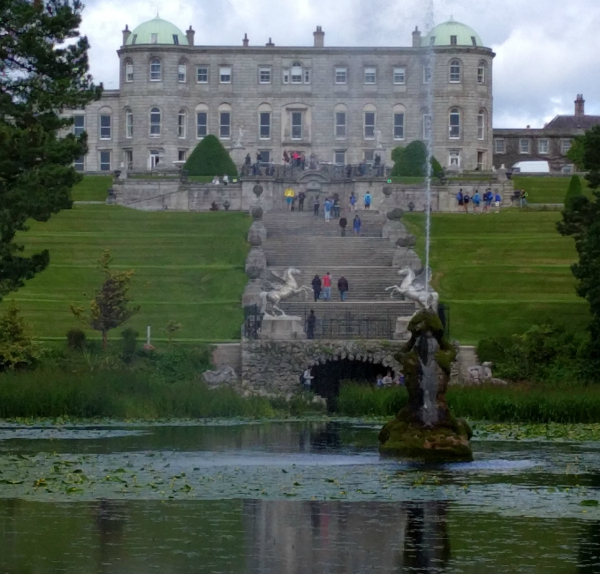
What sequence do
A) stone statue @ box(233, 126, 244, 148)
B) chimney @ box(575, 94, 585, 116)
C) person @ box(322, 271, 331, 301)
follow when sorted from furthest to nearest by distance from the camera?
chimney @ box(575, 94, 585, 116) < stone statue @ box(233, 126, 244, 148) < person @ box(322, 271, 331, 301)

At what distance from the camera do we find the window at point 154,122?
390 feet

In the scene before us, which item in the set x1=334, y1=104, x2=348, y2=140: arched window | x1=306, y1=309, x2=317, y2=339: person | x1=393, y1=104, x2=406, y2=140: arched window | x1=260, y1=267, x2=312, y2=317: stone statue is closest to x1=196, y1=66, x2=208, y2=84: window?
x1=334, y1=104, x2=348, y2=140: arched window

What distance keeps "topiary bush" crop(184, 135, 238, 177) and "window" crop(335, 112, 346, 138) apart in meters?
18.8

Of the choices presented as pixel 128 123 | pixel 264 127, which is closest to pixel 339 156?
pixel 264 127

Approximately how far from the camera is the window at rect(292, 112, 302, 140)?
393 feet

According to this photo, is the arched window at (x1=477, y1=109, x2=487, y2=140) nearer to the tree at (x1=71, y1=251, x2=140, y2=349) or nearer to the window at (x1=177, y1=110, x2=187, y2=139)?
the window at (x1=177, y1=110, x2=187, y2=139)

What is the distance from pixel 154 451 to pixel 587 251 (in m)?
21.9

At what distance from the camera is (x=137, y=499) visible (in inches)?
947

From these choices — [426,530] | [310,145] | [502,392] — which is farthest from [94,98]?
[310,145]

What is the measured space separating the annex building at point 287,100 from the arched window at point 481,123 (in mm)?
89

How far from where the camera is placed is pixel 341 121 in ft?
395

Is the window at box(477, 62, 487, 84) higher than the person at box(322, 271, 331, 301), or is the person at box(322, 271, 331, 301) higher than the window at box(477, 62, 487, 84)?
the window at box(477, 62, 487, 84)

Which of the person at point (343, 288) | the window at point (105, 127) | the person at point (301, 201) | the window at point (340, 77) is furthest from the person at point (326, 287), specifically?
the window at point (105, 127)

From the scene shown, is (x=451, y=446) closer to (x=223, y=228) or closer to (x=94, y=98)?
(x=94, y=98)
